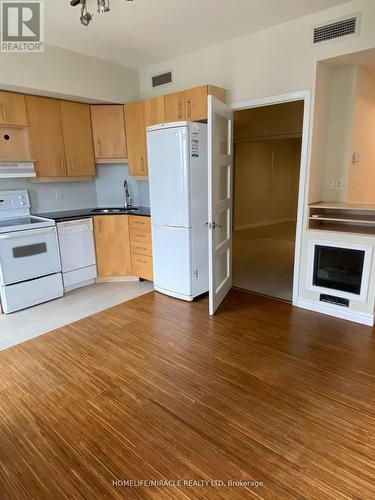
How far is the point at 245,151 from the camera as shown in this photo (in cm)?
706

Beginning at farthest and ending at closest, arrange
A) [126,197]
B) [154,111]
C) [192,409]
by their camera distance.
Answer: [126,197] < [154,111] < [192,409]

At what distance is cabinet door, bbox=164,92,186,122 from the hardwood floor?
2.32 meters

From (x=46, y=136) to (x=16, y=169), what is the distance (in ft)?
1.84

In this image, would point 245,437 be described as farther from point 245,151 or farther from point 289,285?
point 245,151

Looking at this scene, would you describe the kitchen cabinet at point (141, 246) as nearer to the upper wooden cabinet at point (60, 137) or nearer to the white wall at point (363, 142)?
the upper wooden cabinet at point (60, 137)

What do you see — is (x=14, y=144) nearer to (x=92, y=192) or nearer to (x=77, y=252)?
(x=92, y=192)

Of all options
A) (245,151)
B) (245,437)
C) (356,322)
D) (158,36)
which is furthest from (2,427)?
(245,151)

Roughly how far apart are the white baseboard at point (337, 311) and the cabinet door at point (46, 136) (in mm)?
3307

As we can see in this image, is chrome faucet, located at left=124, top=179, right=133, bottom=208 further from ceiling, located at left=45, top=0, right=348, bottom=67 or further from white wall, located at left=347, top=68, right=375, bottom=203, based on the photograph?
white wall, located at left=347, top=68, right=375, bottom=203

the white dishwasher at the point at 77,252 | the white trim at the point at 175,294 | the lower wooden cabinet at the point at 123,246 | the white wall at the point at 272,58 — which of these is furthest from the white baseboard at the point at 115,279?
the white wall at the point at 272,58

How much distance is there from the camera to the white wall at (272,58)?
8.53 ft

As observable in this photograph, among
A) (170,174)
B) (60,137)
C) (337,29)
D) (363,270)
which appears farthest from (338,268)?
(60,137)

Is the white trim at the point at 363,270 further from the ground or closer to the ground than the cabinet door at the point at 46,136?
closer to the ground

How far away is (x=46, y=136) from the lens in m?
3.69
